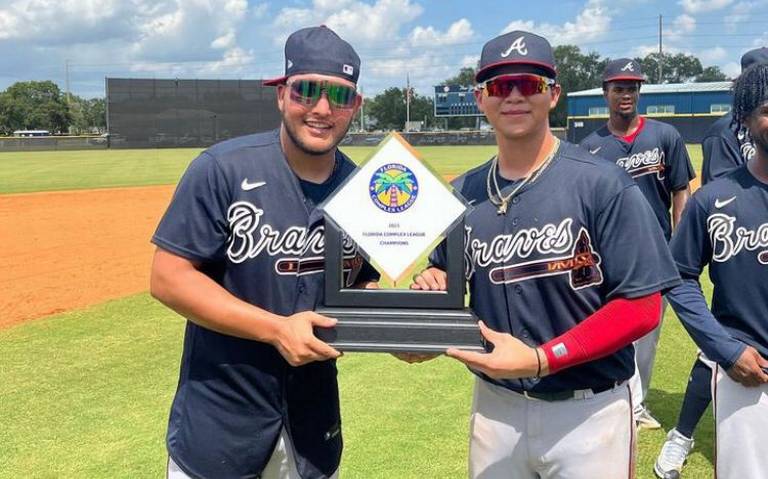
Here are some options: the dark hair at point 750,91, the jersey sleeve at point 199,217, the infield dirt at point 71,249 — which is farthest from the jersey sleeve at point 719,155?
the infield dirt at point 71,249

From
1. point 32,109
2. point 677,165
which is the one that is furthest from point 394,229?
point 32,109

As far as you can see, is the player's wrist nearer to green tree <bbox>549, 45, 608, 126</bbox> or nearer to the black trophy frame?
the black trophy frame

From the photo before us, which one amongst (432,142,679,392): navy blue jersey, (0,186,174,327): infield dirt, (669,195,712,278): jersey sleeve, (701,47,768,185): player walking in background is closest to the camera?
(432,142,679,392): navy blue jersey

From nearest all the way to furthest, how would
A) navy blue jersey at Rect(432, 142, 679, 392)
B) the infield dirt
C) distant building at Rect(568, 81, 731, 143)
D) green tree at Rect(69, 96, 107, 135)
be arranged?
navy blue jersey at Rect(432, 142, 679, 392)
the infield dirt
distant building at Rect(568, 81, 731, 143)
green tree at Rect(69, 96, 107, 135)

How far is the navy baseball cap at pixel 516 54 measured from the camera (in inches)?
90.7

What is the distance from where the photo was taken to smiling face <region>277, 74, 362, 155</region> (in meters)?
2.26

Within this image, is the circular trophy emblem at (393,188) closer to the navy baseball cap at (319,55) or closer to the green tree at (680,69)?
the navy baseball cap at (319,55)

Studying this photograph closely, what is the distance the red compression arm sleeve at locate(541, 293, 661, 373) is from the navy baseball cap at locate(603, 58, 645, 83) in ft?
11.6

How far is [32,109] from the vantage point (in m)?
94.6

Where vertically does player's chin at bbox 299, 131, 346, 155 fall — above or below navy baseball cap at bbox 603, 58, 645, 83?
below

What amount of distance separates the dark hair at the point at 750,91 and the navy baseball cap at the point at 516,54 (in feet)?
2.51

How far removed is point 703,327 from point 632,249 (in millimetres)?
676

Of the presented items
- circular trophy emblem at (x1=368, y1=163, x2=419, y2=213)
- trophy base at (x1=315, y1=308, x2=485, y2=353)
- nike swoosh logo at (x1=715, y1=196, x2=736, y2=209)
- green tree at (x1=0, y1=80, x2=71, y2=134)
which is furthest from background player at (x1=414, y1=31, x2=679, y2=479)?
green tree at (x1=0, y1=80, x2=71, y2=134)

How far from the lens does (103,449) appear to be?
420 cm
